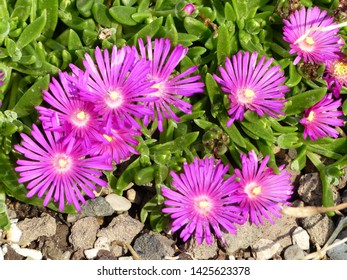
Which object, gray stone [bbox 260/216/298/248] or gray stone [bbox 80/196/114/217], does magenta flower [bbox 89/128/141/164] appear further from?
gray stone [bbox 260/216/298/248]

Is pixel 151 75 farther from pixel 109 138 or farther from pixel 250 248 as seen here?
pixel 250 248

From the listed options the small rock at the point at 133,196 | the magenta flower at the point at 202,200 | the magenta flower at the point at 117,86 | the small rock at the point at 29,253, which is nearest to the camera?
the magenta flower at the point at 117,86

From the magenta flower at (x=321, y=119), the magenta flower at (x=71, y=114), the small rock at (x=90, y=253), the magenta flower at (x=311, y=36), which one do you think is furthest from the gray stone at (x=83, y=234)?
the magenta flower at (x=311, y=36)

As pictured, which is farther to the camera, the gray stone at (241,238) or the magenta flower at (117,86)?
the gray stone at (241,238)

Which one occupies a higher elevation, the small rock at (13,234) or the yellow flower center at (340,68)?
the yellow flower center at (340,68)

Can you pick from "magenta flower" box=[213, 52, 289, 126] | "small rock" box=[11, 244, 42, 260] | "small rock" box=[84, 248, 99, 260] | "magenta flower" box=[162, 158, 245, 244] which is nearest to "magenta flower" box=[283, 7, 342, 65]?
"magenta flower" box=[213, 52, 289, 126]

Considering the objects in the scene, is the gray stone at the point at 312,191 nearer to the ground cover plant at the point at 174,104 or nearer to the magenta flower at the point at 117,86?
the ground cover plant at the point at 174,104
